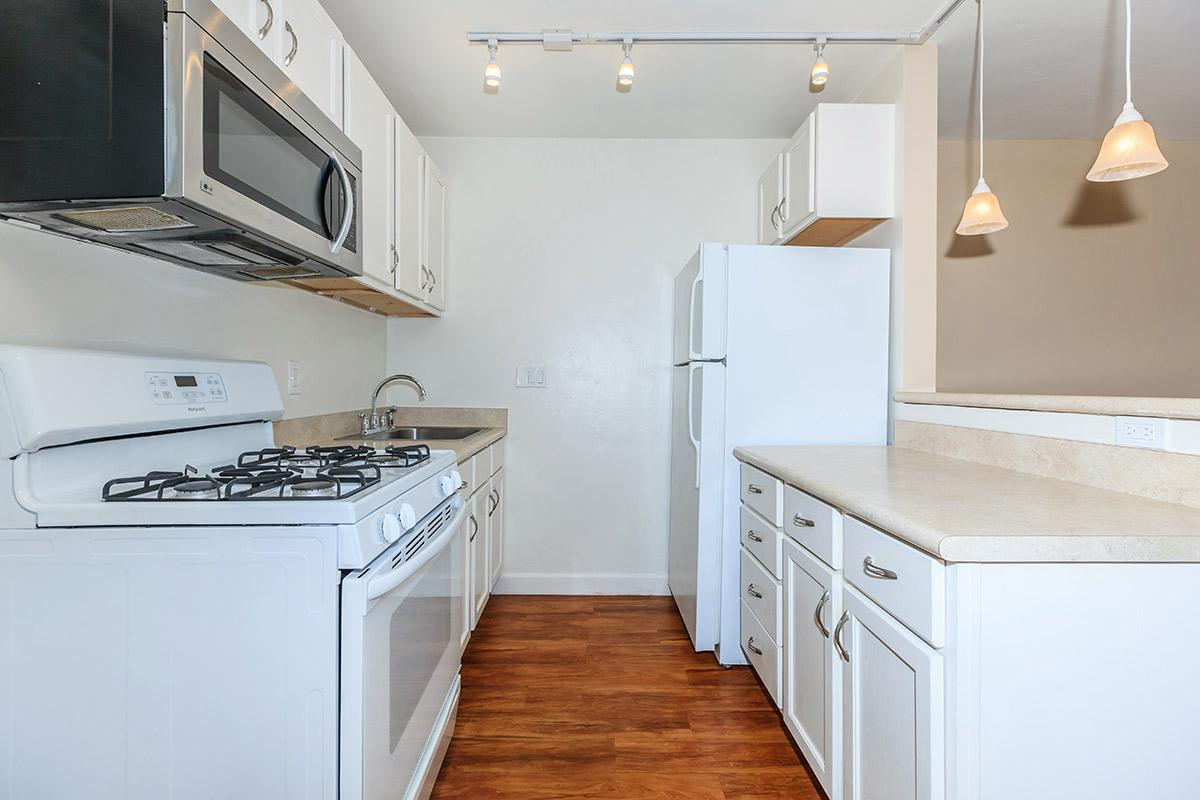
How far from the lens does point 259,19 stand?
1328 millimetres

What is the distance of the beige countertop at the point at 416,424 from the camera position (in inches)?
84.5

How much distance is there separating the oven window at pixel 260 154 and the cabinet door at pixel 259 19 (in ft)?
0.52

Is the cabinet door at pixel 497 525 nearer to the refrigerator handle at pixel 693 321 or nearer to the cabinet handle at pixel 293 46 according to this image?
the refrigerator handle at pixel 693 321

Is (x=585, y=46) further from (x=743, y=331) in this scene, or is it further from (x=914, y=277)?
(x=914, y=277)

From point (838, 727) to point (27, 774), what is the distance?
1600 mm

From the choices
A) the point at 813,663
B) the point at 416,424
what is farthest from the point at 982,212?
the point at 416,424

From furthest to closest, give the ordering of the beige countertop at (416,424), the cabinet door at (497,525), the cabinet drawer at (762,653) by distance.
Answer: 1. the cabinet door at (497,525)
2. the beige countertop at (416,424)
3. the cabinet drawer at (762,653)

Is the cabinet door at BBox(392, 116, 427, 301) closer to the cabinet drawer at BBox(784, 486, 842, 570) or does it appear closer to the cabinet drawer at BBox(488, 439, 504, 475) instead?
the cabinet drawer at BBox(488, 439, 504, 475)

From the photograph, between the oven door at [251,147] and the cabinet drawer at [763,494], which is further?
the cabinet drawer at [763,494]

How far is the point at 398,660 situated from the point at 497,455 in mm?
1733

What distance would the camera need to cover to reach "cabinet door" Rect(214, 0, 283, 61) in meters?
1.22

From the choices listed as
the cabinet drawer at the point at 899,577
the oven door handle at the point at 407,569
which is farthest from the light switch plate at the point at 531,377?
the cabinet drawer at the point at 899,577

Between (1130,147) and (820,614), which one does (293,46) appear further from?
(1130,147)

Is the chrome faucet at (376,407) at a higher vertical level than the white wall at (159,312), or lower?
lower
